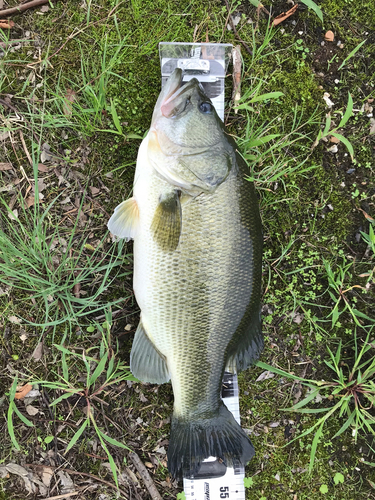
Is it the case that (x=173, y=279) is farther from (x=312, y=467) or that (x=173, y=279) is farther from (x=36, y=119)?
(x=312, y=467)

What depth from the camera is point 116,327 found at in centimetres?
259

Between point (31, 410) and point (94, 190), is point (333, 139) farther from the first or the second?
point (31, 410)

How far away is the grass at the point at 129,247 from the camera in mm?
2512

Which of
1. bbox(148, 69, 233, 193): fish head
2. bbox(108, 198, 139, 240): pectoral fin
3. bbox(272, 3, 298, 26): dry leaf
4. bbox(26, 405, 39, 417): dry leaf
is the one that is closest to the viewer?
bbox(148, 69, 233, 193): fish head

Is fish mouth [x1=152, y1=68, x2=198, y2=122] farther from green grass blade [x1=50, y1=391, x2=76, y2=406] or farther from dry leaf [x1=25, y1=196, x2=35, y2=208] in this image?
green grass blade [x1=50, y1=391, x2=76, y2=406]

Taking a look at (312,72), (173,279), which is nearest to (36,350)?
(173,279)

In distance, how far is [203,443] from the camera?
223cm

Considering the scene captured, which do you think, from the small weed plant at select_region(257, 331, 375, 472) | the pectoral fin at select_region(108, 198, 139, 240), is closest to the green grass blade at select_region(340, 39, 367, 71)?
the pectoral fin at select_region(108, 198, 139, 240)

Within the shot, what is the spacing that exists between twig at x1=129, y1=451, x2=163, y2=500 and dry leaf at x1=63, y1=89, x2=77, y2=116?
2.56 metres

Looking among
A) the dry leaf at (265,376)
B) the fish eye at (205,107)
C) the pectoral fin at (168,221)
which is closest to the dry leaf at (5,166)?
the pectoral fin at (168,221)

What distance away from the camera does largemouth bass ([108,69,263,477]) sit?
2033 millimetres

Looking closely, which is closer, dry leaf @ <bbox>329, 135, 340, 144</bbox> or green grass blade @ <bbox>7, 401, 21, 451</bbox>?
green grass blade @ <bbox>7, 401, 21, 451</bbox>

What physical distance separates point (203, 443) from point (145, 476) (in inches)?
26.7

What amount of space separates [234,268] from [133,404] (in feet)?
4.48
